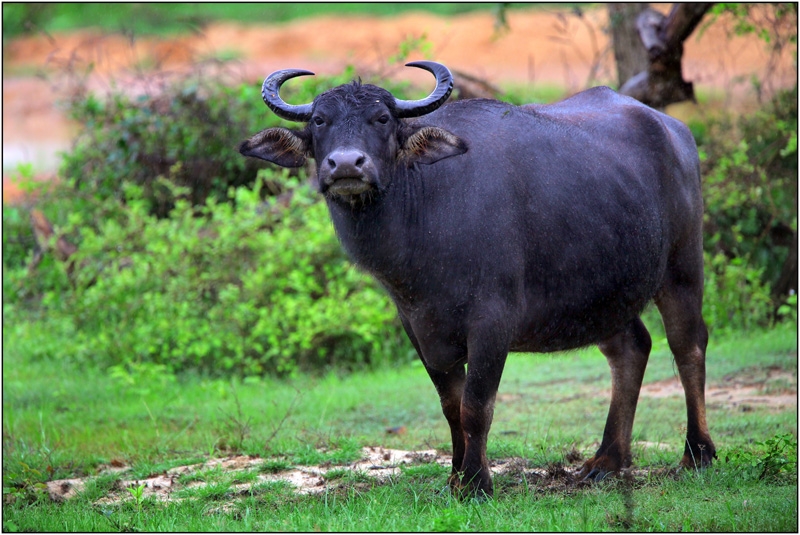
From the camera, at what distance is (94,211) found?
33.7ft

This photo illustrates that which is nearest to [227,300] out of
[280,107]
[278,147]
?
[278,147]

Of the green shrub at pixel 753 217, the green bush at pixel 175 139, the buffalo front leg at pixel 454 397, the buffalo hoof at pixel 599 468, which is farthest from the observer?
the green bush at pixel 175 139

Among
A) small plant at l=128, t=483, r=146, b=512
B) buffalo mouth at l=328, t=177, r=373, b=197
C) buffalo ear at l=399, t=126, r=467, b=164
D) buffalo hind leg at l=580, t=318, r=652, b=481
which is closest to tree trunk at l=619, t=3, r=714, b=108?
buffalo hind leg at l=580, t=318, r=652, b=481

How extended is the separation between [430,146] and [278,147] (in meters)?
0.78

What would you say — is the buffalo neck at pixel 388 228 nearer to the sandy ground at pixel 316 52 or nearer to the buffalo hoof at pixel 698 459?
the buffalo hoof at pixel 698 459

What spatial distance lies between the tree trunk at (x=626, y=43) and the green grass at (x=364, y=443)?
288 centimetres

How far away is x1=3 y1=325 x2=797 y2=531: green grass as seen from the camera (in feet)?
13.5

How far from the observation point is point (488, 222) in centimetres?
439

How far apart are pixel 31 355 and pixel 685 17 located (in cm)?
665

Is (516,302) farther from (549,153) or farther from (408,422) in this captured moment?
(408,422)

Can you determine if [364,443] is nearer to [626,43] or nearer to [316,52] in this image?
[626,43]

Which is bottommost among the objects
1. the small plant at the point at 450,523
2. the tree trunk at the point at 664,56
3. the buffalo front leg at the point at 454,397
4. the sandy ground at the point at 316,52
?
the small plant at the point at 450,523

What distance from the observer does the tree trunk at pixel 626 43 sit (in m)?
9.23

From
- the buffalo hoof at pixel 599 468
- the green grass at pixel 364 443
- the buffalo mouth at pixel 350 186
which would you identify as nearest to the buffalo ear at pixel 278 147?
the buffalo mouth at pixel 350 186
